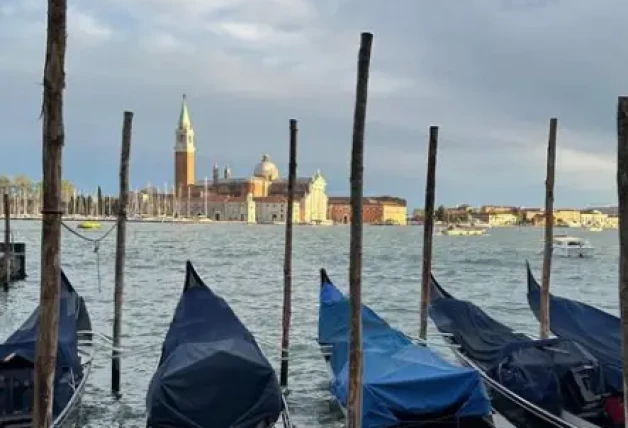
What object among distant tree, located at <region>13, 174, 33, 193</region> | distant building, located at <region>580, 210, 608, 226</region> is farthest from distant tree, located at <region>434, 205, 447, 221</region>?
distant tree, located at <region>13, 174, 33, 193</region>

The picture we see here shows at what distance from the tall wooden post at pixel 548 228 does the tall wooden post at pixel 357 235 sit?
4.78 meters

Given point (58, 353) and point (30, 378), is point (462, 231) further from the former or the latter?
point (30, 378)

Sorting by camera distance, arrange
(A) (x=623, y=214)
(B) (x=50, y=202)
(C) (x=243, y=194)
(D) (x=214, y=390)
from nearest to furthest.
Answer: (B) (x=50, y=202)
(A) (x=623, y=214)
(D) (x=214, y=390)
(C) (x=243, y=194)

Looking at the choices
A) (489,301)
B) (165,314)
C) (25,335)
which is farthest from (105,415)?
(489,301)

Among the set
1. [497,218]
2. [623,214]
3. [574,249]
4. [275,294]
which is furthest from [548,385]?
[497,218]

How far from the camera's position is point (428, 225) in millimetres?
12008

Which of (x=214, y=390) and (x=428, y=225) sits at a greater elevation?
(x=428, y=225)

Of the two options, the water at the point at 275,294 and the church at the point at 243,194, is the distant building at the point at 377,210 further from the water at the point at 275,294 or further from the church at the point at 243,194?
the water at the point at 275,294

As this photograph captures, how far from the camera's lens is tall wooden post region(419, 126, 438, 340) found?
11.7 m

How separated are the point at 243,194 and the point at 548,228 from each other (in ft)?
461

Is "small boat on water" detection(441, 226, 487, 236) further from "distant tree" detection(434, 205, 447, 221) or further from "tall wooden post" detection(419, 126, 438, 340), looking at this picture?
"tall wooden post" detection(419, 126, 438, 340)

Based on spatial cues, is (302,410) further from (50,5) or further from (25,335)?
(50,5)

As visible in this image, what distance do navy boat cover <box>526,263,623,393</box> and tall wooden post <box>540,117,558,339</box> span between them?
5.6 inches

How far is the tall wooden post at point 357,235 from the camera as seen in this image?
6.83m
